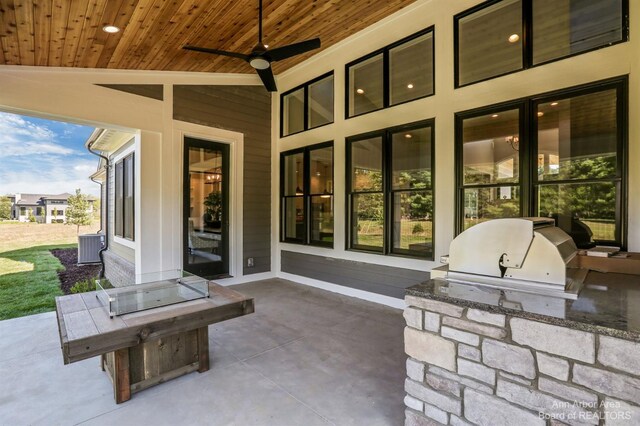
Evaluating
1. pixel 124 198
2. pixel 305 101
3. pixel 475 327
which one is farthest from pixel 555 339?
pixel 124 198

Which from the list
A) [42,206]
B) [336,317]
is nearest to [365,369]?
[336,317]

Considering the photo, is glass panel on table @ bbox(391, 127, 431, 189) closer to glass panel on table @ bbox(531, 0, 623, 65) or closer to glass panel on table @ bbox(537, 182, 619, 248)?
glass panel on table @ bbox(537, 182, 619, 248)

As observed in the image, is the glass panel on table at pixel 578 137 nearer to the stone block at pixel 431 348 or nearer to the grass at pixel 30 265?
the stone block at pixel 431 348

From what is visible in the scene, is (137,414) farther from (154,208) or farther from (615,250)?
(615,250)

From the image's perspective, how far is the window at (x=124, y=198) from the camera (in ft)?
18.1

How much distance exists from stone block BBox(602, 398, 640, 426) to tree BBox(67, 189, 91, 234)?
12.0 meters

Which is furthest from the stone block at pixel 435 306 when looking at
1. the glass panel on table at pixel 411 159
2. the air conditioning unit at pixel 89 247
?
the air conditioning unit at pixel 89 247

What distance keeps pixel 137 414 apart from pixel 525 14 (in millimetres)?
5252

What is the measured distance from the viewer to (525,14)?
3.46 metres

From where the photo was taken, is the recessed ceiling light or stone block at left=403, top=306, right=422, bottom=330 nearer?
stone block at left=403, top=306, right=422, bottom=330

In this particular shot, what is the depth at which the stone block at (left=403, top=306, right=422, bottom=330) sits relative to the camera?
1.78 metres

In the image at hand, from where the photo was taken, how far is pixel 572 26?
3.22m

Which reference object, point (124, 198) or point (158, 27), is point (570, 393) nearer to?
point (158, 27)

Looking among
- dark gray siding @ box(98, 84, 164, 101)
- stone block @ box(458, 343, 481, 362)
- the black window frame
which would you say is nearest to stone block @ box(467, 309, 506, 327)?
stone block @ box(458, 343, 481, 362)
